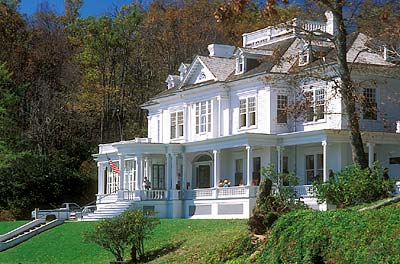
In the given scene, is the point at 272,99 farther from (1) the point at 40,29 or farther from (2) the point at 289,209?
(1) the point at 40,29

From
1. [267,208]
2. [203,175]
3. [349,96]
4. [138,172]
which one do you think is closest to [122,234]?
[267,208]

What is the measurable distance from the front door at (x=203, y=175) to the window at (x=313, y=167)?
772 cm

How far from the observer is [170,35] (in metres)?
67.9

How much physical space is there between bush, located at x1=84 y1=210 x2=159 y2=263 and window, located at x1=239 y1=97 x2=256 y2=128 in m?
13.5

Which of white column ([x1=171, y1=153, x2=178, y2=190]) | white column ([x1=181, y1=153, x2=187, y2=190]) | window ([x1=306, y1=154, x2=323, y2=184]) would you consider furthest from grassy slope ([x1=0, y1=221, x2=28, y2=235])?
window ([x1=306, y1=154, x2=323, y2=184])

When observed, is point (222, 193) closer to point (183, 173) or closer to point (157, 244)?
point (183, 173)

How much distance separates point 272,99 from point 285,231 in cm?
2142

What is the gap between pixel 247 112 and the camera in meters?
44.8

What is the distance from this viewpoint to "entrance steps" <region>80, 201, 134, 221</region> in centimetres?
4541

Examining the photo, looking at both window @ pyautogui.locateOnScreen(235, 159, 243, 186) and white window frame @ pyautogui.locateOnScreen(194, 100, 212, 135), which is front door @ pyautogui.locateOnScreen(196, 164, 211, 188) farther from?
window @ pyautogui.locateOnScreen(235, 159, 243, 186)

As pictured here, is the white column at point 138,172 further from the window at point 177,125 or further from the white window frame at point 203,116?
the white window frame at point 203,116

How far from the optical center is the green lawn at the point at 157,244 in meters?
30.4

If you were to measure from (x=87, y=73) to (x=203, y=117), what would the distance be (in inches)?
911

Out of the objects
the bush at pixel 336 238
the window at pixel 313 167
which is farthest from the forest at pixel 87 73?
the bush at pixel 336 238
